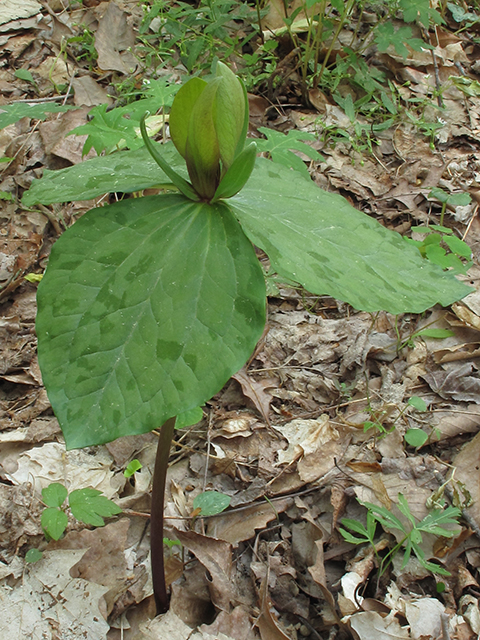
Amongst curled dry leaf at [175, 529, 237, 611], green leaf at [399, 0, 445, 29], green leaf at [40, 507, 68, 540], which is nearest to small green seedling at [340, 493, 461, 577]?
curled dry leaf at [175, 529, 237, 611]

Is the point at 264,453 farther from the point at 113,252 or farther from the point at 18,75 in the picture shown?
the point at 18,75

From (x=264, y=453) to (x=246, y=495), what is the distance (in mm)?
179

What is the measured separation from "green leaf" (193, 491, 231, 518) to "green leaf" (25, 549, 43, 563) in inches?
18.3

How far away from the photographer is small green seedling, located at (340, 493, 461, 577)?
4.83 feet

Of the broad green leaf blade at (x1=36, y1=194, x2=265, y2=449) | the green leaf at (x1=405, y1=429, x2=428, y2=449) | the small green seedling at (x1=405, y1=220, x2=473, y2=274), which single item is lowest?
the green leaf at (x1=405, y1=429, x2=428, y2=449)

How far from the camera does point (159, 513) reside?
1.25m

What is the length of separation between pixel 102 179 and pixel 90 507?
3.05 ft

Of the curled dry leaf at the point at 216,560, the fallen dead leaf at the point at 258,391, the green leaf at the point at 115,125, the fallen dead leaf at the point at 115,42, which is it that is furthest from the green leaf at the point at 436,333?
the fallen dead leaf at the point at 115,42

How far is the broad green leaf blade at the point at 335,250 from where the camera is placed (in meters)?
0.89

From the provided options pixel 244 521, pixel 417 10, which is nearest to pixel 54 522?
pixel 244 521

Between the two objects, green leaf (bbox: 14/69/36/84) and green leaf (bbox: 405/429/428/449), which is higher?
green leaf (bbox: 14/69/36/84)

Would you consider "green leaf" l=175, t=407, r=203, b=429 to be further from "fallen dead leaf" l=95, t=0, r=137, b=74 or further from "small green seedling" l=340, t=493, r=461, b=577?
"fallen dead leaf" l=95, t=0, r=137, b=74

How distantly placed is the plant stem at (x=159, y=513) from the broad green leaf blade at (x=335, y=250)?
0.41 metres

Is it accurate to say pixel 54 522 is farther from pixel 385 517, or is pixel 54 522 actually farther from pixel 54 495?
pixel 385 517
